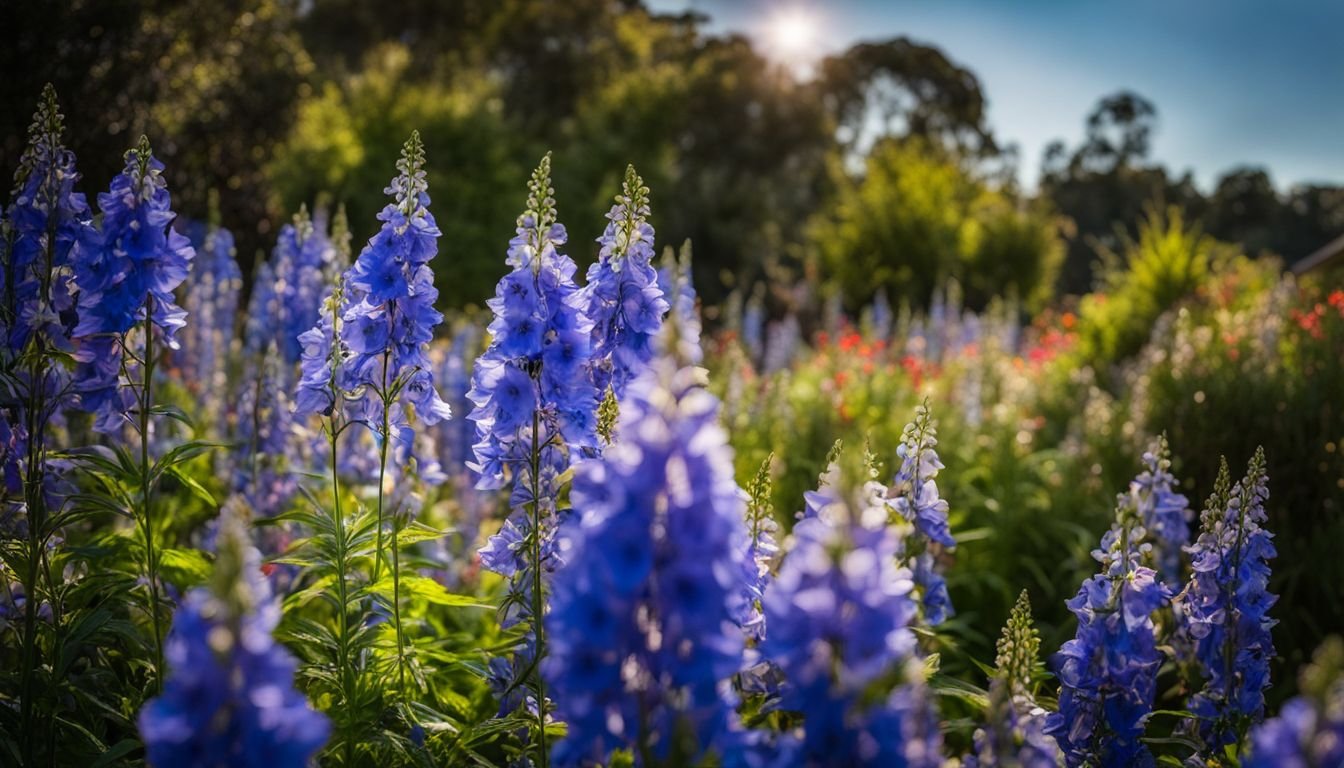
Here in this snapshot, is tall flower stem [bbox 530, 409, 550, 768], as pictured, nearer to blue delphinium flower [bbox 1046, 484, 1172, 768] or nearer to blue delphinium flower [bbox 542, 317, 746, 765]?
blue delphinium flower [bbox 542, 317, 746, 765]

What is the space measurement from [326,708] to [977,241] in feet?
62.0

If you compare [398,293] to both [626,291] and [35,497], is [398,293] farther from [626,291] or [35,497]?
[35,497]

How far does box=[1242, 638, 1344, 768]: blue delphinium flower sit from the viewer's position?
4.22ft

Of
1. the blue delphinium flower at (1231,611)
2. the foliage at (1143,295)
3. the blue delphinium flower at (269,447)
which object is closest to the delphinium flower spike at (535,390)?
the blue delphinium flower at (1231,611)

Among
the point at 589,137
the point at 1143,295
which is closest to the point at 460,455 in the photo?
the point at 1143,295

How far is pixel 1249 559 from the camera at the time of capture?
250cm

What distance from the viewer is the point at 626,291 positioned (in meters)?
2.39

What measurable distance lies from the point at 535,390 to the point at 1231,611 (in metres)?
2.03

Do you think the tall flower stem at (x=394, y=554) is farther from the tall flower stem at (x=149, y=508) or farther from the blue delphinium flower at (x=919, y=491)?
the blue delphinium flower at (x=919, y=491)

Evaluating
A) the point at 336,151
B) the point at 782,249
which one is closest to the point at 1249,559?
the point at 336,151

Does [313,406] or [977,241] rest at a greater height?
[977,241]

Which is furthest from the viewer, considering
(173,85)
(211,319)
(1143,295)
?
Answer: (1143,295)

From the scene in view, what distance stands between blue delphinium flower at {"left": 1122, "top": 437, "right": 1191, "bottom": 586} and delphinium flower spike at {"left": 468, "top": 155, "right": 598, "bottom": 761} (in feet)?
4.78

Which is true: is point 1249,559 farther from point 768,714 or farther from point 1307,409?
point 1307,409
